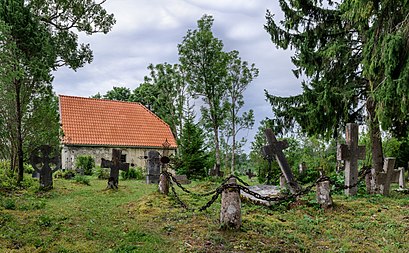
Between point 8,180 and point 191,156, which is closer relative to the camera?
point 8,180

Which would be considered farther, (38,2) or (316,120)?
(316,120)

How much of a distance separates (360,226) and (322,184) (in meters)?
1.48

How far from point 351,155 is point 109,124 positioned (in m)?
19.9

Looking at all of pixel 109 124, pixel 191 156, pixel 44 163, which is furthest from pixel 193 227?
pixel 109 124

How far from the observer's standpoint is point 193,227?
222 inches

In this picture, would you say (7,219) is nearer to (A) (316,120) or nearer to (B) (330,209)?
(B) (330,209)

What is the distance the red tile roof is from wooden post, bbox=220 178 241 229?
18860 millimetres

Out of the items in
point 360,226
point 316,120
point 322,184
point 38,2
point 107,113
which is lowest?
point 360,226

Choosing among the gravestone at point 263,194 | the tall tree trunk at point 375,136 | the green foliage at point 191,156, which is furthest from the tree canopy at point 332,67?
the green foliage at point 191,156

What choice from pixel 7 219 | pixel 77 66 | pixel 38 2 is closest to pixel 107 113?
pixel 77 66

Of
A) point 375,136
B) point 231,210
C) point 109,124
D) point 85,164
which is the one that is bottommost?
point 231,210

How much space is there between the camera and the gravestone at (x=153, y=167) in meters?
14.2

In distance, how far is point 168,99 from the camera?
99.2ft

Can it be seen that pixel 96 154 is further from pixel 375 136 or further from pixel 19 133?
pixel 375 136
